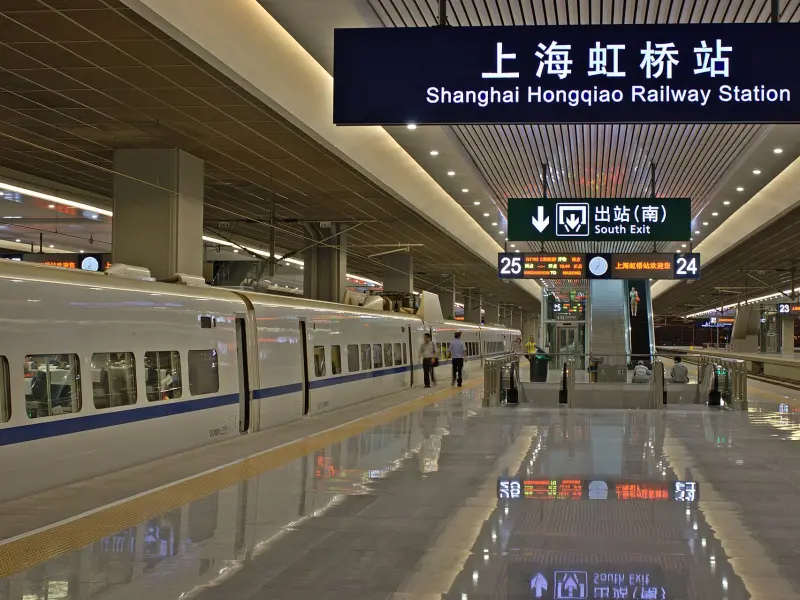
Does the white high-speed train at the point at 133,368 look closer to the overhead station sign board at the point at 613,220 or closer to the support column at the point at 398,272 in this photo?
the overhead station sign board at the point at 613,220

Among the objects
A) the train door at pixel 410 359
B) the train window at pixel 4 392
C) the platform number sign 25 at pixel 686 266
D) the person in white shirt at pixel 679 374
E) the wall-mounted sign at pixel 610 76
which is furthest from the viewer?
the train door at pixel 410 359

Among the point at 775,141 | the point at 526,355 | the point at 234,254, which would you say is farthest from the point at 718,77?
the point at 234,254

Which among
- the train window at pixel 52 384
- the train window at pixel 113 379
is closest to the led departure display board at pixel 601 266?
the train window at pixel 113 379

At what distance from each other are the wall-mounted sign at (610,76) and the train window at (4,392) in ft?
12.9

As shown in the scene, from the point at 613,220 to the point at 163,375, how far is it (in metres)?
10.1

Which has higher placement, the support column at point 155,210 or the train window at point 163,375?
the support column at point 155,210

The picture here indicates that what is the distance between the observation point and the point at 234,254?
116 ft

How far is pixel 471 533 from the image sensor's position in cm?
675

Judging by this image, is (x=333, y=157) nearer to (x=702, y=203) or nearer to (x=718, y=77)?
(x=718, y=77)

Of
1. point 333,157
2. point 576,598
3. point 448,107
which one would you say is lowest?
point 576,598

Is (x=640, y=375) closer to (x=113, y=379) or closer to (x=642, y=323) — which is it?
(x=113, y=379)

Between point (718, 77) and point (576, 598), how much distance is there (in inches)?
177

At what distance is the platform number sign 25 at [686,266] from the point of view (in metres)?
21.4

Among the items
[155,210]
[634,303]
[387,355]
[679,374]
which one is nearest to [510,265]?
[387,355]
